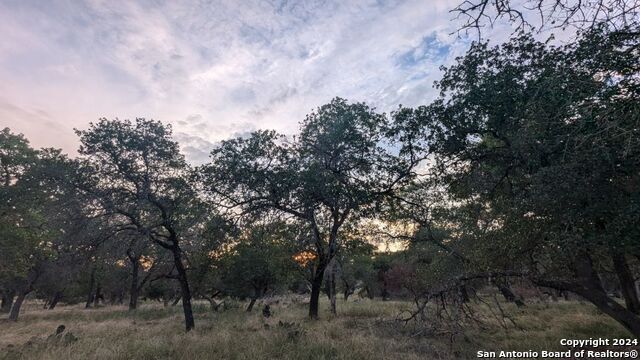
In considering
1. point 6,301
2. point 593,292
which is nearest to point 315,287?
point 593,292

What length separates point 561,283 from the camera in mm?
8906

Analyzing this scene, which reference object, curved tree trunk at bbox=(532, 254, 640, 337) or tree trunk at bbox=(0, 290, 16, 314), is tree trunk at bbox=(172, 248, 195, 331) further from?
tree trunk at bbox=(0, 290, 16, 314)

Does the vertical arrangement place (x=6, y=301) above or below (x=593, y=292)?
below

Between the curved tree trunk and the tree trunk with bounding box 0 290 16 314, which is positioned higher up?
the curved tree trunk

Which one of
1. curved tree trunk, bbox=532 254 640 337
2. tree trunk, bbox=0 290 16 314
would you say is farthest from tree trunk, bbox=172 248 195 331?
tree trunk, bbox=0 290 16 314

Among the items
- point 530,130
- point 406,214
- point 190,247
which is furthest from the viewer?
point 190,247

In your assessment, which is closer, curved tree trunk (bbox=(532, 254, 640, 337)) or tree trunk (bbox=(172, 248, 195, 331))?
curved tree trunk (bbox=(532, 254, 640, 337))

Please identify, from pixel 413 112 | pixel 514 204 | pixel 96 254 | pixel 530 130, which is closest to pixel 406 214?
pixel 413 112

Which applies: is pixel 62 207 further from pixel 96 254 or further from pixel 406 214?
pixel 406 214

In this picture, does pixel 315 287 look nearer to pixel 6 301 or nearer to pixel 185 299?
pixel 185 299

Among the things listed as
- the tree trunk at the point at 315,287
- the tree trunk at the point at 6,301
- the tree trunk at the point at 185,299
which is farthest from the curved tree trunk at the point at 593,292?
the tree trunk at the point at 6,301

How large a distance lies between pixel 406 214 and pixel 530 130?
715cm

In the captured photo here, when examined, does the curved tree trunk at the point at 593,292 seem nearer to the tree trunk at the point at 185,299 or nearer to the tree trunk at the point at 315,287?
the tree trunk at the point at 315,287

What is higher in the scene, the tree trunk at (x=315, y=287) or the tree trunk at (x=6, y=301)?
the tree trunk at (x=315, y=287)
